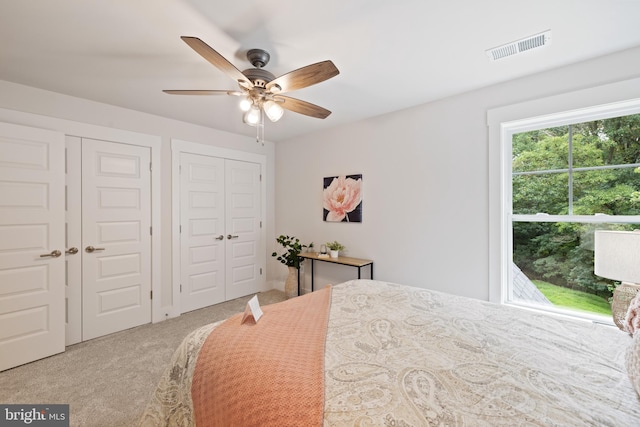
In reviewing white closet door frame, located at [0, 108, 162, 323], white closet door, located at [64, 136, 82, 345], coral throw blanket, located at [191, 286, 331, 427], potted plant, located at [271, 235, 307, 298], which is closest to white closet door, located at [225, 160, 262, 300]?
potted plant, located at [271, 235, 307, 298]

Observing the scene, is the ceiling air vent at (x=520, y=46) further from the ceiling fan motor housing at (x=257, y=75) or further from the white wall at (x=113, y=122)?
the white wall at (x=113, y=122)

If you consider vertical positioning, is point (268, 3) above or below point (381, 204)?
above

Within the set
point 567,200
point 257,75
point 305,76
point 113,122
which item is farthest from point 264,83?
point 567,200

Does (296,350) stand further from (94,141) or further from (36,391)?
(94,141)

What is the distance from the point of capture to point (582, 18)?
1.59 m

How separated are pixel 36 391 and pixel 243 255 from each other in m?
2.39

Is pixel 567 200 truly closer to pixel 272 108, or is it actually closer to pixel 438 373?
pixel 438 373

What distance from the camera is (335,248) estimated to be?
3504 mm

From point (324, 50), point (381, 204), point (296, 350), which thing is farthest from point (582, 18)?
point (296, 350)

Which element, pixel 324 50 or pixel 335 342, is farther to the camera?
pixel 324 50

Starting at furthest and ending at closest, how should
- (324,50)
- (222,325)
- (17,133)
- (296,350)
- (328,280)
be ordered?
1. (328,280)
2. (17,133)
3. (324,50)
4. (222,325)
5. (296,350)

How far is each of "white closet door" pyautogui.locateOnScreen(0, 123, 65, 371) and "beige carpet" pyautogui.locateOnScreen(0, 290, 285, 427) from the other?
0.69 ft

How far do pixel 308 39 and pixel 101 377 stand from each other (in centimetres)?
291

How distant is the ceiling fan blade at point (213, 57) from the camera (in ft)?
4.34
